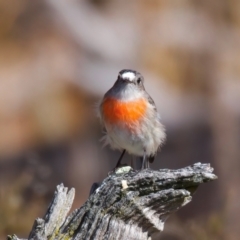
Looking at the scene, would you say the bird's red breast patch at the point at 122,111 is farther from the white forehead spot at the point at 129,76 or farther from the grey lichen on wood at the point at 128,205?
the grey lichen on wood at the point at 128,205

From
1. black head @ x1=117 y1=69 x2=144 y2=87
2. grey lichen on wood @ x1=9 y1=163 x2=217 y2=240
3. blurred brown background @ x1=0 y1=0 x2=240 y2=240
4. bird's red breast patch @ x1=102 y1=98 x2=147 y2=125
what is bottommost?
grey lichen on wood @ x1=9 y1=163 x2=217 y2=240

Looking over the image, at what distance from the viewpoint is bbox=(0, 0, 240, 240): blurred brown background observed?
15.5 m

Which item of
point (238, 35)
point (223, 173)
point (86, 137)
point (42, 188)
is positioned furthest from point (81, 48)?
point (42, 188)

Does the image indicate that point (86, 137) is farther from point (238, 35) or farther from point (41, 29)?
point (238, 35)

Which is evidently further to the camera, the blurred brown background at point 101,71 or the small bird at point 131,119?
the blurred brown background at point 101,71

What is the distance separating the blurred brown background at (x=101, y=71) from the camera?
15.5 meters

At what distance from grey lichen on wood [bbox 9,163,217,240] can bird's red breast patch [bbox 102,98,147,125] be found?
2.15 metres

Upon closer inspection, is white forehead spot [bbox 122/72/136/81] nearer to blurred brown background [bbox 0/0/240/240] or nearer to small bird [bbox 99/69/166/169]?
small bird [bbox 99/69/166/169]

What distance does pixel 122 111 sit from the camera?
685 cm

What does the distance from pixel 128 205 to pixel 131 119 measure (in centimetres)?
234

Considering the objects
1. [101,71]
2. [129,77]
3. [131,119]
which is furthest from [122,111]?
[101,71]

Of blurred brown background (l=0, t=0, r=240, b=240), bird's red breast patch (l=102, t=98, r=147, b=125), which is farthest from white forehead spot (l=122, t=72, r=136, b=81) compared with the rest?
blurred brown background (l=0, t=0, r=240, b=240)

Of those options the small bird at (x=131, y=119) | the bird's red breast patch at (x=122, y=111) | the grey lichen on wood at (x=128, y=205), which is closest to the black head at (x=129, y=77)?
the small bird at (x=131, y=119)

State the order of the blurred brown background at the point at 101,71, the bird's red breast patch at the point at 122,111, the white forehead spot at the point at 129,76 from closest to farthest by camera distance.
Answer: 1. the bird's red breast patch at the point at 122,111
2. the white forehead spot at the point at 129,76
3. the blurred brown background at the point at 101,71
